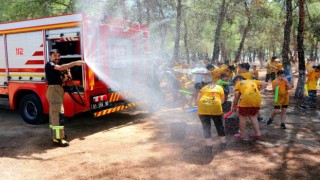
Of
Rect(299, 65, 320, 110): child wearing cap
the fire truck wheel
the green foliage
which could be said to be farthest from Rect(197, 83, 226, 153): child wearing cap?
the green foliage

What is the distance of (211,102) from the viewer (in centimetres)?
518

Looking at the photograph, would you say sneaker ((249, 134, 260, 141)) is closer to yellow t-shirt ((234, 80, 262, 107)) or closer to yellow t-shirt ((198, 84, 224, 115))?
yellow t-shirt ((234, 80, 262, 107))

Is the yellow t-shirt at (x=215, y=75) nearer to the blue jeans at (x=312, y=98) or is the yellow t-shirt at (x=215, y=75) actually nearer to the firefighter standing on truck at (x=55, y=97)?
the blue jeans at (x=312, y=98)

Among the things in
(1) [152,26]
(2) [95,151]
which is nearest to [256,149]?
(2) [95,151]

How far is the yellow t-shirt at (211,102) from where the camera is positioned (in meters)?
5.18

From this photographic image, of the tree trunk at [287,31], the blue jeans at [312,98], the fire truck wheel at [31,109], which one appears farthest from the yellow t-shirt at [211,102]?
the tree trunk at [287,31]

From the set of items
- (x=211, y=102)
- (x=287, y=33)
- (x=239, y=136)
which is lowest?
(x=239, y=136)

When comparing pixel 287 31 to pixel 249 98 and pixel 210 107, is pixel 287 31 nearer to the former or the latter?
pixel 249 98

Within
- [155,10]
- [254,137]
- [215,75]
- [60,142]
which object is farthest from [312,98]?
[155,10]

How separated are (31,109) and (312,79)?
8.18 metres

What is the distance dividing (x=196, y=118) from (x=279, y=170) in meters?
3.92

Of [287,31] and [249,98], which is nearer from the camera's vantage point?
[249,98]

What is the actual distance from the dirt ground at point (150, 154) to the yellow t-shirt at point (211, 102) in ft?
2.44

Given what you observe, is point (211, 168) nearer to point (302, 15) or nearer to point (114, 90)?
point (114, 90)
